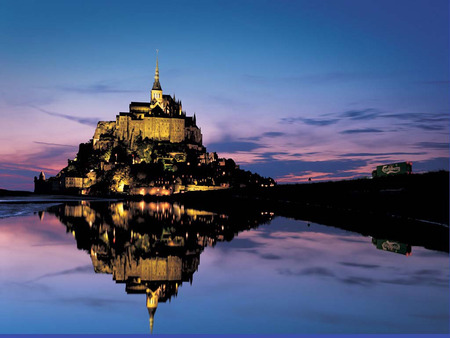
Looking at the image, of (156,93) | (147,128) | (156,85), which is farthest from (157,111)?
(156,85)

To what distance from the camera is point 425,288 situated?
28.8 feet

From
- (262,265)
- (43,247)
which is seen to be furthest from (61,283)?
(43,247)

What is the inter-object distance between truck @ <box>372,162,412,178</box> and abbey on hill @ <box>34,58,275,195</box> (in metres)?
98.2

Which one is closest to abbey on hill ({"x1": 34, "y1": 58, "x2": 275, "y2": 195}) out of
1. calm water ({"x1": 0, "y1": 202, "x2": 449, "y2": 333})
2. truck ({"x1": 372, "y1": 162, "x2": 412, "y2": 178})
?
truck ({"x1": 372, "y1": 162, "x2": 412, "y2": 178})

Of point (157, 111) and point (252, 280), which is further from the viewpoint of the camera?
point (157, 111)

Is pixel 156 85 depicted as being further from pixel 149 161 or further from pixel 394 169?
pixel 394 169

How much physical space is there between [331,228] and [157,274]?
42.4 feet

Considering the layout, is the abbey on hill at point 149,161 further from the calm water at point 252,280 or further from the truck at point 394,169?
the calm water at point 252,280

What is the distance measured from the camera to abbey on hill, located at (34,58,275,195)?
14475 cm

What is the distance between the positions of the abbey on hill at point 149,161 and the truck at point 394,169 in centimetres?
9822

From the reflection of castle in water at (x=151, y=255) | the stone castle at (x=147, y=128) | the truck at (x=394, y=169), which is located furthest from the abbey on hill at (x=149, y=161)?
the reflection of castle in water at (x=151, y=255)

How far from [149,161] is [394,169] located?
120 metres

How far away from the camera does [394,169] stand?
39.2 metres

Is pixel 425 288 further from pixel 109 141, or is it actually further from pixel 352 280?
pixel 109 141
